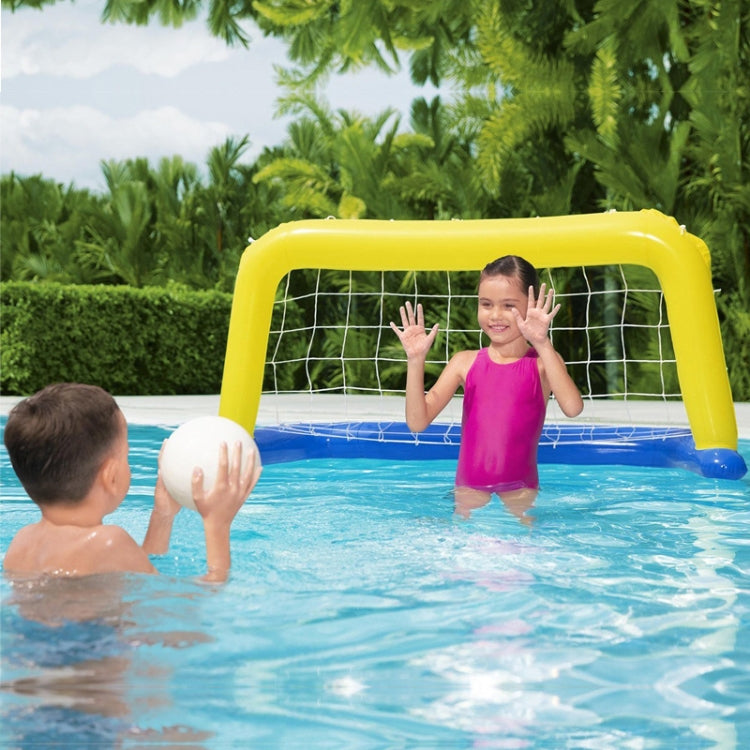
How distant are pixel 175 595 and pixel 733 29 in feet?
41.9

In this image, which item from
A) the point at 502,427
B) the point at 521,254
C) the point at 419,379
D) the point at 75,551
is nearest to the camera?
the point at 75,551

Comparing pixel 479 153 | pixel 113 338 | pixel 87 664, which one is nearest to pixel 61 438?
pixel 87 664

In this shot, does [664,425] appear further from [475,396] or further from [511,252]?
[475,396]

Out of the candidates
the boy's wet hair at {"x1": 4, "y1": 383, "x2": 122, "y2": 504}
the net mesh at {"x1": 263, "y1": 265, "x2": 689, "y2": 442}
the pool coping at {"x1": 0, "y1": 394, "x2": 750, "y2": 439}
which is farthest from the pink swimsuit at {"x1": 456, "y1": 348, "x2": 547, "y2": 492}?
the net mesh at {"x1": 263, "y1": 265, "x2": 689, "y2": 442}

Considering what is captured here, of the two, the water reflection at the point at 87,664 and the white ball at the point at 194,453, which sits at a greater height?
the white ball at the point at 194,453

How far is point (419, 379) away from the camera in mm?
4883

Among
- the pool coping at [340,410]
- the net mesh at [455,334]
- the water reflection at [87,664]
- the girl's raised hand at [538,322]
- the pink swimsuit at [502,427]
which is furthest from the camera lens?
the net mesh at [455,334]

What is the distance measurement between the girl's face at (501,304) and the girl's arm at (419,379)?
27 cm

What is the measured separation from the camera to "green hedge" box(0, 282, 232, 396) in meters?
14.0

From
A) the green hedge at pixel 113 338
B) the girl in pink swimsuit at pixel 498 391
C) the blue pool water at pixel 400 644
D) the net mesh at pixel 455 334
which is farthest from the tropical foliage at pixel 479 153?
the blue pool water at pixel 400 644

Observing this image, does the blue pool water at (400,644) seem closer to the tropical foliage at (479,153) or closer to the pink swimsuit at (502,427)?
the pink swimsuit at (502,427)

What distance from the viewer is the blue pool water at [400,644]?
223 cm

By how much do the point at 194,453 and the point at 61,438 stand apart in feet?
1.47

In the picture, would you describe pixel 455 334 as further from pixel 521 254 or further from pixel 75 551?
pixel 75 551
